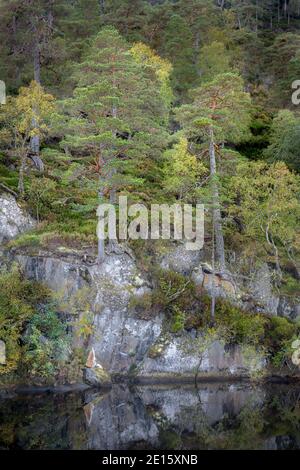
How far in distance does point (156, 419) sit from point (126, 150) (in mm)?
13589

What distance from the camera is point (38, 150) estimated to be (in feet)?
111

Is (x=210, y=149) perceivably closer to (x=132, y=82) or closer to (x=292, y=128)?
(x=132, y=82)

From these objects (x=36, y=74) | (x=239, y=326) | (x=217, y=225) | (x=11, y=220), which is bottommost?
(x=239, y=326)

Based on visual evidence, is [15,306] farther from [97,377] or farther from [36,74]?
[36,74]

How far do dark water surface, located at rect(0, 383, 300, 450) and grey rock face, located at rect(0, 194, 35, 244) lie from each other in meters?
8.51

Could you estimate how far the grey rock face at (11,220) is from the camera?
1061 inches

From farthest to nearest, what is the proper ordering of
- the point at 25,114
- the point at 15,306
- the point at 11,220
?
1. the point at 25,114
2. the point at 11,220
3. the point at 15,306

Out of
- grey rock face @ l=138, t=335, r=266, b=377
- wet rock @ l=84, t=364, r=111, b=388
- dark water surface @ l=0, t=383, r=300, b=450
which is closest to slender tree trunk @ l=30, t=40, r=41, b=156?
wet rock @ l=84, t=364, r=111, b=388

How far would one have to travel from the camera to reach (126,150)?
27.5 meters

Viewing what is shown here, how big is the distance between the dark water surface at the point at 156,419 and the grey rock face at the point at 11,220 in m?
8.51

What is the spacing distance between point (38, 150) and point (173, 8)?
25.9 metres

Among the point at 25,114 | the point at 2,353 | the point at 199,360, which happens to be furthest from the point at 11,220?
the point at 199,360

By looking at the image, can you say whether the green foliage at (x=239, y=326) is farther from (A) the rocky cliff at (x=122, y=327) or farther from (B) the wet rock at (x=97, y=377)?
(B) the wet rock at (x=97, y=377)
